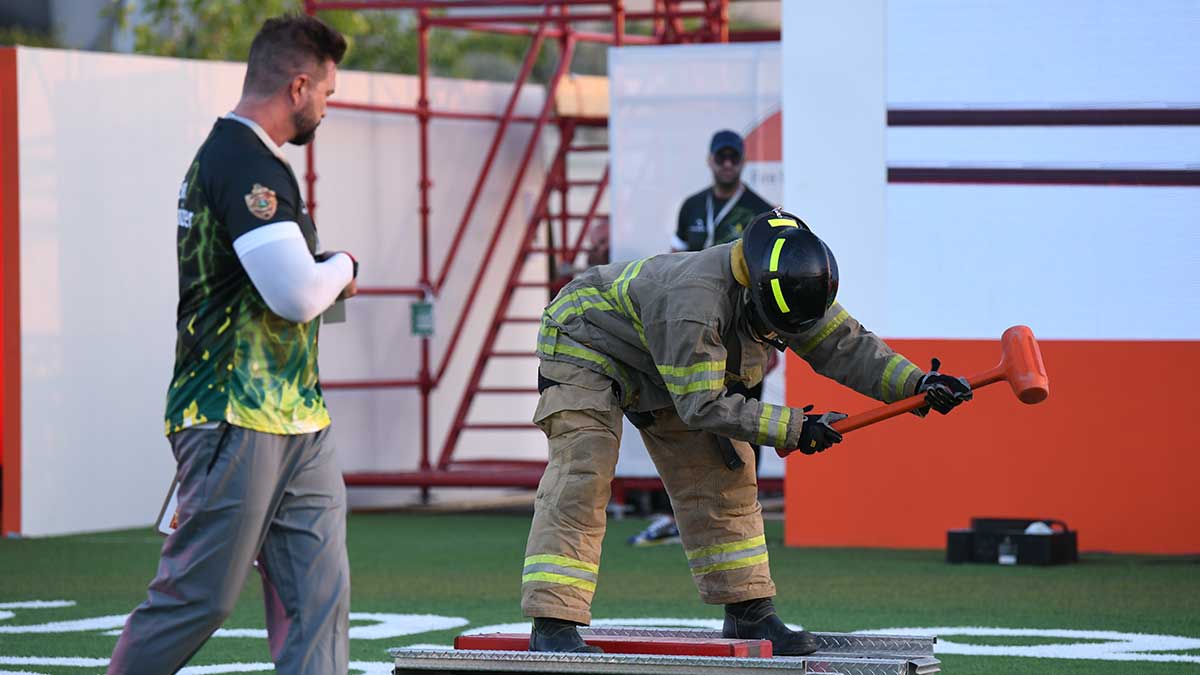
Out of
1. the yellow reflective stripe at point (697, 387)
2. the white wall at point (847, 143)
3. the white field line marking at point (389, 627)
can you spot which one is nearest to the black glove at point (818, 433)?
the yellow reflective stripe at point (697, 387)

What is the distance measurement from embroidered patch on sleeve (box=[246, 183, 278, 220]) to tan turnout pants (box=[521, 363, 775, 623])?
1.68 metres

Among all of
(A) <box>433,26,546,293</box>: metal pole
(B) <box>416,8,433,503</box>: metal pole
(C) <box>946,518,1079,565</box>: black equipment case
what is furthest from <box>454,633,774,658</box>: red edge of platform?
(A) <box>433,26,546,293</box>: metal pole

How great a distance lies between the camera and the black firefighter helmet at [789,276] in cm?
592

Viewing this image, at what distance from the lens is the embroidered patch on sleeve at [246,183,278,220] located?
190 inches

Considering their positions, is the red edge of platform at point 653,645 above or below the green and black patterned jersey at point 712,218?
below

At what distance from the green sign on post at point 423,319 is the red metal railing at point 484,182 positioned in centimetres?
16

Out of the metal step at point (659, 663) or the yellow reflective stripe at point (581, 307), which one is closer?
the metal step at point (659, 663)

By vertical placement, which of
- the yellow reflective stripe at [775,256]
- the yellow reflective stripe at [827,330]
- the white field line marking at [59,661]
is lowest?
the white field line marking at [59,661]

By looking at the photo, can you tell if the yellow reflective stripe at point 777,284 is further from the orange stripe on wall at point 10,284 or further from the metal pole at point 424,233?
the metal pole at point 424,233

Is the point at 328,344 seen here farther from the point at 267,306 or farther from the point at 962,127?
the point at 267,306

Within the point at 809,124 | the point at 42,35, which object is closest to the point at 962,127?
the point at 809,124

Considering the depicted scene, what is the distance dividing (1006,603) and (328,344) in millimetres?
6834

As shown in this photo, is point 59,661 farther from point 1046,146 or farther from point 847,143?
point 1046,146

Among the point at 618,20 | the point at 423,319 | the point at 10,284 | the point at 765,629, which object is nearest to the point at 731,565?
the point at 765,629
